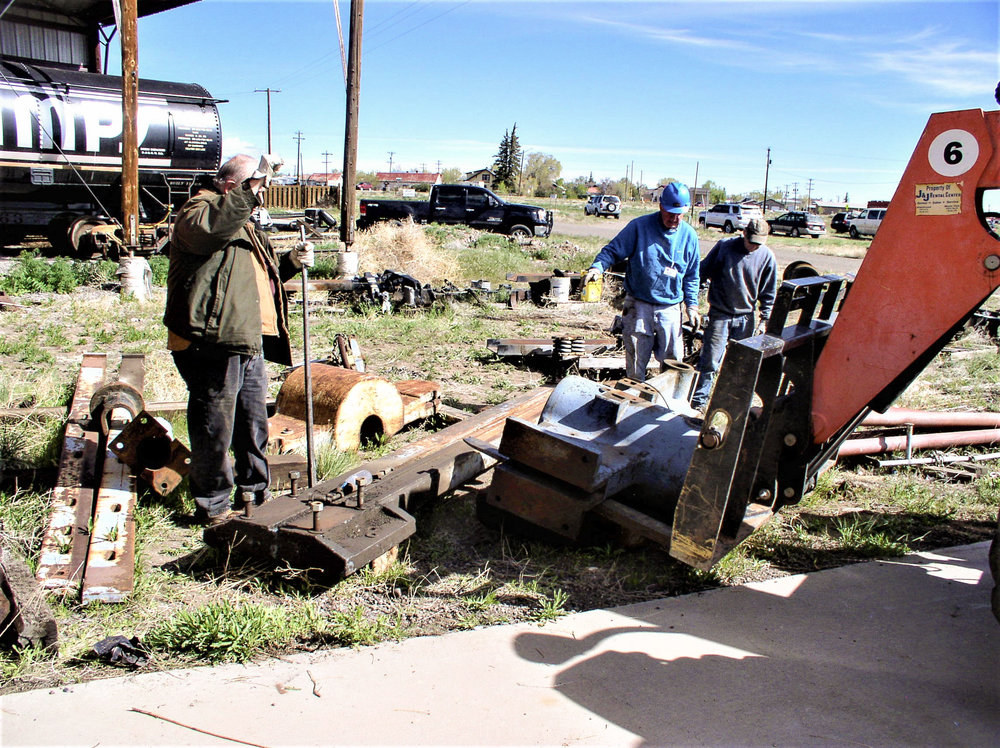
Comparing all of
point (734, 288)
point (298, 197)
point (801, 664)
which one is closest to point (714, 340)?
point (734, 288)

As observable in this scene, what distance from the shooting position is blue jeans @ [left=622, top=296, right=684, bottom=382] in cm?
590

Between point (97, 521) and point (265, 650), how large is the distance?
116cm

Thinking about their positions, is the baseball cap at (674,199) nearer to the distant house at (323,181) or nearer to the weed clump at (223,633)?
the weed clump at (223,633)

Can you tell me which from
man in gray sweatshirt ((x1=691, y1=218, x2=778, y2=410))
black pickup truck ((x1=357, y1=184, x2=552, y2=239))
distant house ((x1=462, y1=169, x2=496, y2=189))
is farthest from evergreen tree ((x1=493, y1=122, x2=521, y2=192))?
man in gray sweatshirt ((x1=691, y1=218, x2=778, y2=410))

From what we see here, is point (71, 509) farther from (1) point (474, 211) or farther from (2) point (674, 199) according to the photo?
(1) point (474, 211)

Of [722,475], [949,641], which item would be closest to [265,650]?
[722,475]

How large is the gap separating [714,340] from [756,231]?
0.93m

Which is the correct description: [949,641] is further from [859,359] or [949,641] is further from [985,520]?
[985,520]

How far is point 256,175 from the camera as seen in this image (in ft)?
12.4

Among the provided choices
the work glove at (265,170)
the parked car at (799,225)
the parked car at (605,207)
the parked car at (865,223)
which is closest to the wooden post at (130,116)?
the work glove at (265,170)

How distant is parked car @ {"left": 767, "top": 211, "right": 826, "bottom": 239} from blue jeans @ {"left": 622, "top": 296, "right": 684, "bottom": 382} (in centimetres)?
3990

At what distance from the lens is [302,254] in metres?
4.14

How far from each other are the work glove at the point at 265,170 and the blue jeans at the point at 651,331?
300 centimetres

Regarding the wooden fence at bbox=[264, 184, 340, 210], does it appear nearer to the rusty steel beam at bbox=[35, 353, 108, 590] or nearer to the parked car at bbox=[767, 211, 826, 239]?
the parked car at bbox=[767, 211, 826, 239]
